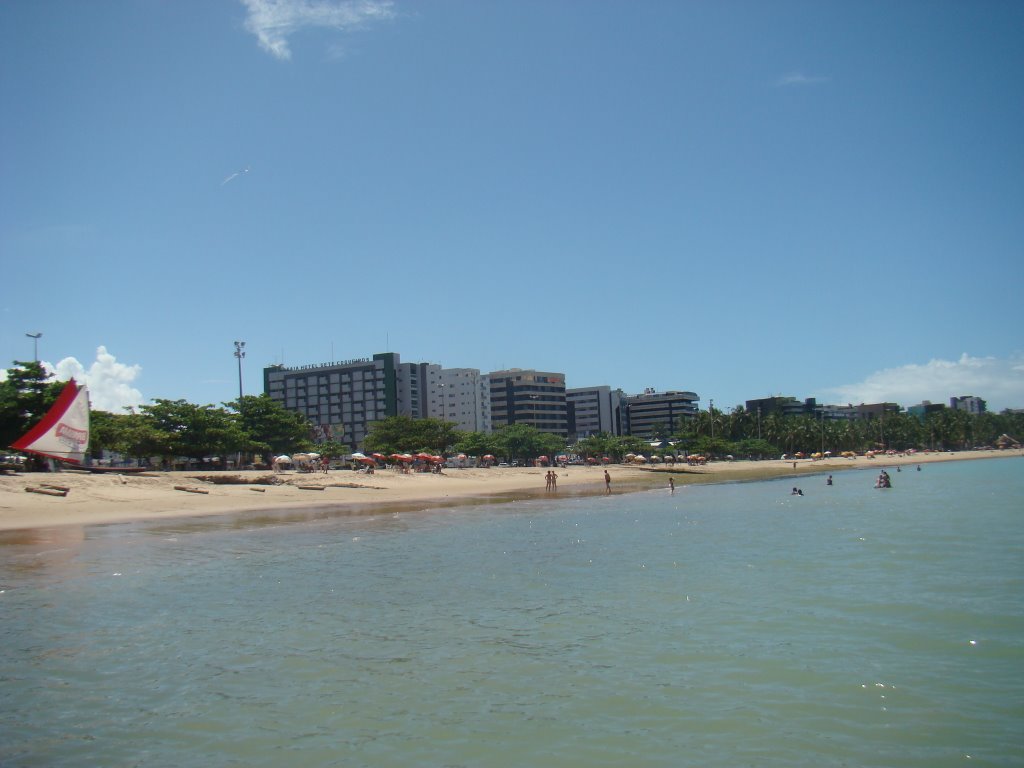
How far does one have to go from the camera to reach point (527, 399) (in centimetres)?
17638

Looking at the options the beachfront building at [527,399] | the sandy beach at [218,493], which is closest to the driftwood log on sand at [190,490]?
the sandy beach at [218,493]

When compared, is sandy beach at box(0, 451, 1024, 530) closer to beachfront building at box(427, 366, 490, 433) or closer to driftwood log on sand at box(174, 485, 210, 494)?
driftwood log on sand at box(174, 485, 210, 494)

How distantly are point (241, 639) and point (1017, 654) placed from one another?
12.7 m

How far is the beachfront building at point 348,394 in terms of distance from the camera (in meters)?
166

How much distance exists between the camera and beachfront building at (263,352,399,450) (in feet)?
545

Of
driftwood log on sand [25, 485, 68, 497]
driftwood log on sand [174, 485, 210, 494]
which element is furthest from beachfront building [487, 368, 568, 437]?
driftwood log on sand [25, 485, 68, 497]

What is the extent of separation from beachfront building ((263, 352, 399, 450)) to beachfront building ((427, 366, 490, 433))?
9723mm

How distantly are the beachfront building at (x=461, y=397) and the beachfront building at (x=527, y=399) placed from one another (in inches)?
114

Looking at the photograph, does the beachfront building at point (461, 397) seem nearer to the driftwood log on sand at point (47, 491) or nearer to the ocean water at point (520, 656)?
the driftwood log on sand at point (47, 491)

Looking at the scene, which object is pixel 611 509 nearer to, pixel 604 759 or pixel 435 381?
pixel 604 759

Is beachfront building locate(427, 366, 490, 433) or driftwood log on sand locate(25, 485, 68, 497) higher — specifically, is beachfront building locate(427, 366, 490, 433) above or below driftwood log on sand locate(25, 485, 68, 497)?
above

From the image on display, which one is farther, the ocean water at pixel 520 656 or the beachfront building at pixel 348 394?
the beachfront building at pixel 348 394

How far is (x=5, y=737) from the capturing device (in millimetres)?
9023

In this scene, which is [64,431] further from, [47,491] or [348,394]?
[348,394]
